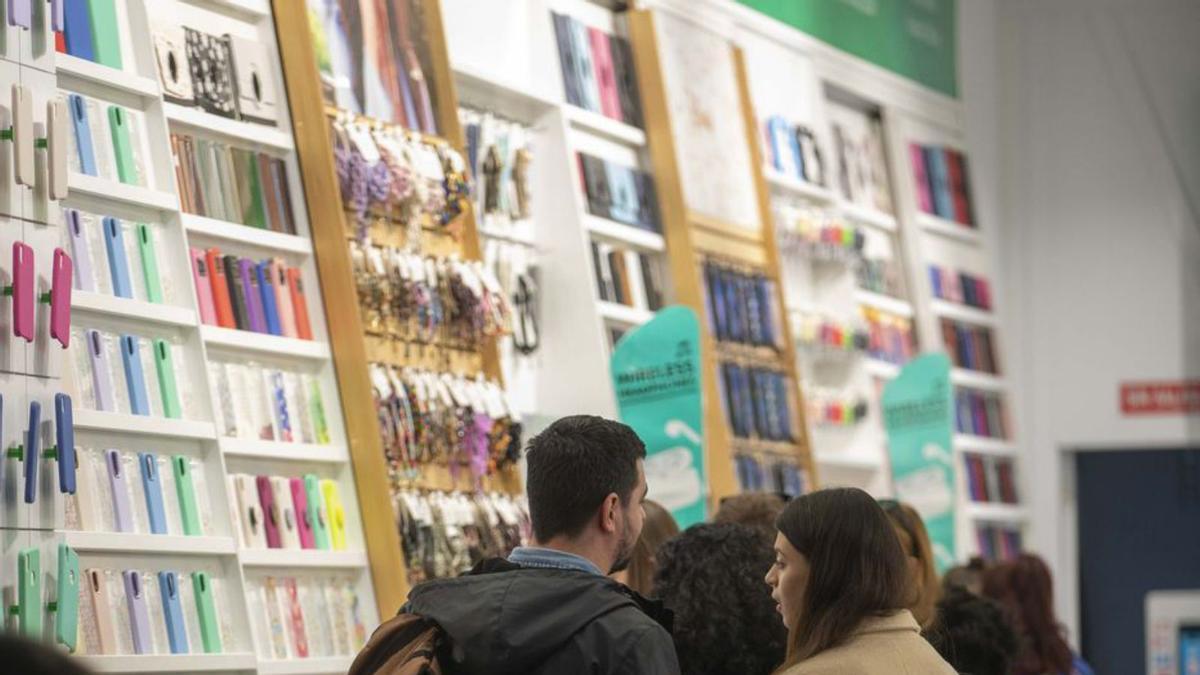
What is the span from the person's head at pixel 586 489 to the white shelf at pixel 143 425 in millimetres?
1945

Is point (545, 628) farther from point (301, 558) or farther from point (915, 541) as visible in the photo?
point (301, 558)

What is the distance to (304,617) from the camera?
18.2ft

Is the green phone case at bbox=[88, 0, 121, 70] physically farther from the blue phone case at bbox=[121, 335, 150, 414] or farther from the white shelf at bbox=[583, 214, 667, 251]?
the white shelf at bbox=[583, 214, 667, 251]

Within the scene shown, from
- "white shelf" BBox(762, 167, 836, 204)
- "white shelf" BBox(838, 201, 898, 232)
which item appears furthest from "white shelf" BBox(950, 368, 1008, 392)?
"white shelf" BBox(762, 167, 836, 204)

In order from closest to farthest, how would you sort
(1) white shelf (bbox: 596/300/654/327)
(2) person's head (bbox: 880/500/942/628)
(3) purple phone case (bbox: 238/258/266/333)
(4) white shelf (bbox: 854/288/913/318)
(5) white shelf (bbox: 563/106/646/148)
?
(2) person's head (bbox: 880/500/942/628) → (3) purple phone case (bbox: 238/258/266/333) → (1) white shelf (bbox: 596/300/654/327) → (5) white shelf (bbox: 563/106/646/148) → (4) white shelf (bbox: 854/288/913/318)

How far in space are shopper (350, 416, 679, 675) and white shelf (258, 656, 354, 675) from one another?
2.34 metres

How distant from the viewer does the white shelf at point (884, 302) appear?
9.55 m

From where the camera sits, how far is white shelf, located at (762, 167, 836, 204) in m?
8.68

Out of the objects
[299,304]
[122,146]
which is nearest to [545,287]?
[299,304]

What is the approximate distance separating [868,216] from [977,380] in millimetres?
1462

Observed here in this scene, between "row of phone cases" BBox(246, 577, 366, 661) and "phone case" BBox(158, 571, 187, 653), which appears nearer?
"phone case" BBox(158, 571, 187, 653)

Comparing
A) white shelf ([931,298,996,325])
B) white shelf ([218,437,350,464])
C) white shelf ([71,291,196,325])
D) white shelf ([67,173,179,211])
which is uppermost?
white shelf ([67,173,179,211])

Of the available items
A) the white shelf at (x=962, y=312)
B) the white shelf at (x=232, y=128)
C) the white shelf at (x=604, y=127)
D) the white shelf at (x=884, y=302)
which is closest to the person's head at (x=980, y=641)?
the white shelf at (x=232, y=128)

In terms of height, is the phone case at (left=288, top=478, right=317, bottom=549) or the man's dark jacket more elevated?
the phone case at (left=288, top=478, right=317, bottom=549)
